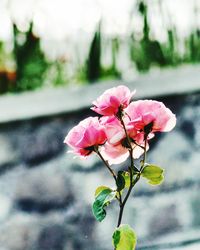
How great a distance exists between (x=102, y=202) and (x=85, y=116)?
89 centimetres

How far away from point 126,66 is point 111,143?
1.10 meters

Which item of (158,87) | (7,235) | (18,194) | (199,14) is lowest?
(7,235)

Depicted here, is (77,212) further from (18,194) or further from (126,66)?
(126,66)

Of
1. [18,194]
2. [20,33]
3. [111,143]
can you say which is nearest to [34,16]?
[20,33]

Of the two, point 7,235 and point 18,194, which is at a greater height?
point 18,194

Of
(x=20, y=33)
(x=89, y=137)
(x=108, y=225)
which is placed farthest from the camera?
(x=20, y=33)

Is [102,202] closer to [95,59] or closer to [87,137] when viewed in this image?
[87,137]

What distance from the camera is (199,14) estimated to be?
1935 millimetres

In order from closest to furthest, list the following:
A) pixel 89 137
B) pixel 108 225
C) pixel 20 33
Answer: pixel 89 137, pixel 108 225, pixel 20 33

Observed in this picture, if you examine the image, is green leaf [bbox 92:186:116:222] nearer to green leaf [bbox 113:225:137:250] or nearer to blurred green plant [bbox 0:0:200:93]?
green leaf [bbox 113:225:137:250]

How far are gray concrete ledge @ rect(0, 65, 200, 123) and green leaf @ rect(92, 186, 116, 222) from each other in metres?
0.88

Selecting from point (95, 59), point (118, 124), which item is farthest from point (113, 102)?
point (95, 59)

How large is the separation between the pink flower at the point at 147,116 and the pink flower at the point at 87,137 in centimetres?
5

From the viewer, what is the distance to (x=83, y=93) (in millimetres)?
1749
